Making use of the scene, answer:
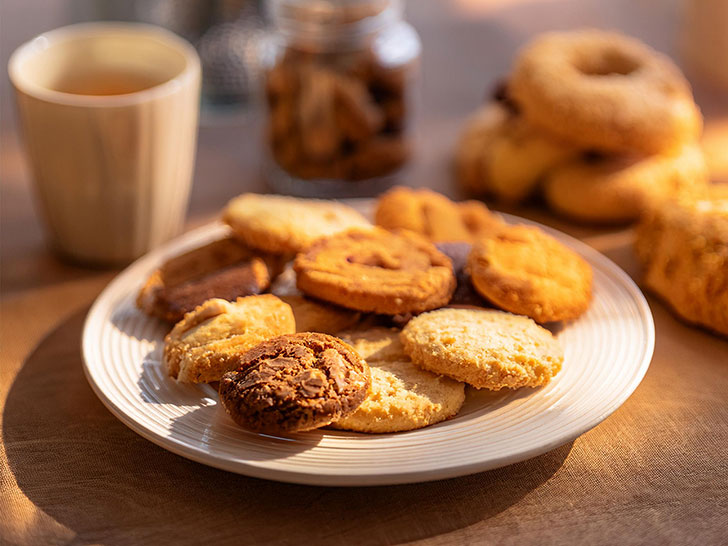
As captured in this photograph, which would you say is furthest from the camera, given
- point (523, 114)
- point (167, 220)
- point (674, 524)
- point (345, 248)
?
point (523, 114)

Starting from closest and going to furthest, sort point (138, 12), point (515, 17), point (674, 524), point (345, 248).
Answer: point (674, 524)
point (345, 248)
point (138, 12)
point (515, 17)

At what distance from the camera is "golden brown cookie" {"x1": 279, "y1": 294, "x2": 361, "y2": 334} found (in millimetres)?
1014

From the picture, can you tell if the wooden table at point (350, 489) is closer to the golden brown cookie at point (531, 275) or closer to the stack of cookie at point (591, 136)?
the golden brown cookie at point (531, 275)

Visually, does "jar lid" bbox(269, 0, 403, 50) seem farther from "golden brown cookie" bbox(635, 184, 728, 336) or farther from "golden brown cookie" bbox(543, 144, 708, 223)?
"golden brown cookie" bbox(635, 184, 728, 336)

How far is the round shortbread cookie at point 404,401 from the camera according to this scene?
89 centimetres

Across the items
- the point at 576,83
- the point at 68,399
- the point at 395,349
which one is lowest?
the point at 68,399

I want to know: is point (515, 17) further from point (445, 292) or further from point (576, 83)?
point (445, 292)

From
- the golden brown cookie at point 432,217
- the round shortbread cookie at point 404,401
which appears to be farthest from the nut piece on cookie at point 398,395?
the golden brown cookie at point 432,217

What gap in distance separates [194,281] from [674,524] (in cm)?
63

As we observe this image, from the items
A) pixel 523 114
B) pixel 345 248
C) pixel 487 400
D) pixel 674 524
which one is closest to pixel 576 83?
pixel 523 114

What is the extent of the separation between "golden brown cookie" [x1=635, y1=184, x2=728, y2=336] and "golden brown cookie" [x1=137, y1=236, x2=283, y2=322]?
0.53 meters

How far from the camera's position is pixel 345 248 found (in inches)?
43.1

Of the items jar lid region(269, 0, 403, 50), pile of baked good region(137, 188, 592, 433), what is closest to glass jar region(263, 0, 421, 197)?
jar lid region(269, 0, 403, 50)

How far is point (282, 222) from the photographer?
114cm
